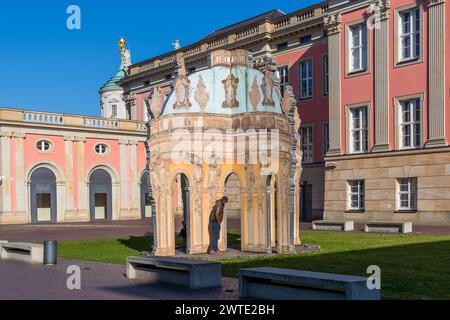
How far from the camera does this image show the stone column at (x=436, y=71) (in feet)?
109

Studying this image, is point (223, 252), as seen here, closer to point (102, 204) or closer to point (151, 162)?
point (151, 162)

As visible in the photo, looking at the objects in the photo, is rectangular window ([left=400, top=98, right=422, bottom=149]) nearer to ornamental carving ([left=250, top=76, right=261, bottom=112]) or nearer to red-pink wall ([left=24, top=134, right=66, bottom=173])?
ornamental carving ([left=250, top=76, right=261, bottom=112])

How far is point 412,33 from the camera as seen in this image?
3484 centimetres

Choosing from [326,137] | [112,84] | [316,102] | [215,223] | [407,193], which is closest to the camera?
[215,223]

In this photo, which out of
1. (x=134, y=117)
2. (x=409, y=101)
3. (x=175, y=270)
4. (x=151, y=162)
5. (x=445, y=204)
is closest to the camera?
(x=175, y=270)

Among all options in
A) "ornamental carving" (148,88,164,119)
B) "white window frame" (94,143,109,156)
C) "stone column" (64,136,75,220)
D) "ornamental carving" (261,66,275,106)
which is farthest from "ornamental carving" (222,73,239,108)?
"white window frame" (94,143,109,156)

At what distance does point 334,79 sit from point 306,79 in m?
5.74

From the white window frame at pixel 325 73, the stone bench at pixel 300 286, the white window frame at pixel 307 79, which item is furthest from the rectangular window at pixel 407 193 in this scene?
the stone bench at pixel 300 286

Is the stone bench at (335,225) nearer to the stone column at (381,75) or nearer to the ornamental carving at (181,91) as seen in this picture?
the stone column at (381,75)

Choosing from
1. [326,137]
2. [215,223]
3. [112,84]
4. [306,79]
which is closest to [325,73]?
[306,79]

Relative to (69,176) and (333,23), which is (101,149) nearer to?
(69,176)

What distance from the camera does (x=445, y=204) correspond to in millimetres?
32500
